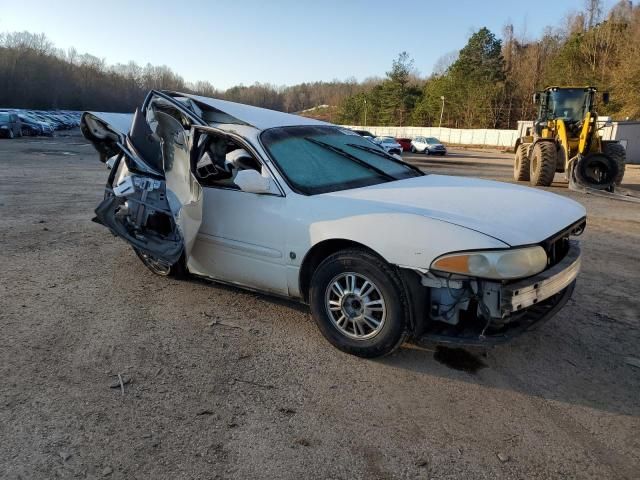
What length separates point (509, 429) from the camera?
2.78 meters

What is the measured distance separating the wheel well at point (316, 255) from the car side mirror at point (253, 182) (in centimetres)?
59

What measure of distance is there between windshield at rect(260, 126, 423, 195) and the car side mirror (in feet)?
0.52

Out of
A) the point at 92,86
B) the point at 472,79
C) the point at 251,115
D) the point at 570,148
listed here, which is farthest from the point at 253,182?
the point at 92,86

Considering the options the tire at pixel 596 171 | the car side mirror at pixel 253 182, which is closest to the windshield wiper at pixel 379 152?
the car side mirror at pixel 253 182

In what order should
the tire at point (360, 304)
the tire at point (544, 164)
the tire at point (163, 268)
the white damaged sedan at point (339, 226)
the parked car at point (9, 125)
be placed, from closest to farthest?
the white damaged sedan at point (339, 226)
the tire at point (360, 304)
the tire at point (163, 268)
the tire at point (544, 164)
the parked car at point (9, 125)

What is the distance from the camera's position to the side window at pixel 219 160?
13.6ft

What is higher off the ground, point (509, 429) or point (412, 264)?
point (412, 264)

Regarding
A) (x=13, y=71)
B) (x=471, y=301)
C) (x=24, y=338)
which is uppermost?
(x=13, y=71)

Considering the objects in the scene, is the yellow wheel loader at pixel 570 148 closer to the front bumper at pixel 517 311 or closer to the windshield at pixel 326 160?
the windshield at pixel 326 160

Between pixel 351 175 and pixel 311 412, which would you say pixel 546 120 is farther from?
pixel 311 412

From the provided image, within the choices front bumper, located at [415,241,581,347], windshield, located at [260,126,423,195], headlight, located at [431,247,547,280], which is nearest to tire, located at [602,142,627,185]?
windshield, located at [260,126,423,195]

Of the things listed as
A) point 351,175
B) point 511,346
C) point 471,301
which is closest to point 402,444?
point 471,301

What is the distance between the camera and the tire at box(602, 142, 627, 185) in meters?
13.6

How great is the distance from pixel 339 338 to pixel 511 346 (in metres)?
1.31
